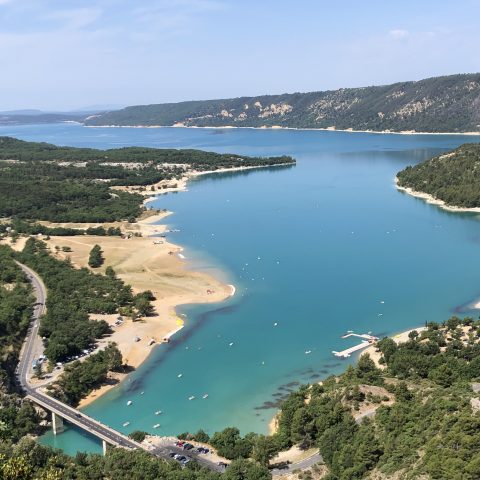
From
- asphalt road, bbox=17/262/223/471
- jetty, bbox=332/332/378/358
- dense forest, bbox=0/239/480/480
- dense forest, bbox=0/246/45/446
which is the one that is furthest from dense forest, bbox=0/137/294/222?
jetty, bbox=332/332/378/358

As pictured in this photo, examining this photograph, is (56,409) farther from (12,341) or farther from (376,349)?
(376,349)

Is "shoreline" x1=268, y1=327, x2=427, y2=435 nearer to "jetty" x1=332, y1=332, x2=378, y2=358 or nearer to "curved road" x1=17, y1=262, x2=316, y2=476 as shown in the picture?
"jetty" x1=332, y1=332, x2=378, y2=358

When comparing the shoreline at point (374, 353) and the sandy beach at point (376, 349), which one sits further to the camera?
the sandy beach at point (376, 349)

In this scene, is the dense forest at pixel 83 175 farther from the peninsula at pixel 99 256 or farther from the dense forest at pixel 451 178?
the dense forest at pixel 451 178

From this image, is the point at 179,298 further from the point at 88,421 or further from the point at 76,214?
the point at 76,214

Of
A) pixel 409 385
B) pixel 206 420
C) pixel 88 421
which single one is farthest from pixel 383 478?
pixel 88 421

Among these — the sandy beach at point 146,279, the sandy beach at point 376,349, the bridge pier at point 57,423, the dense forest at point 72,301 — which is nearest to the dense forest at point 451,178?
the sandy beach at point 146,279
